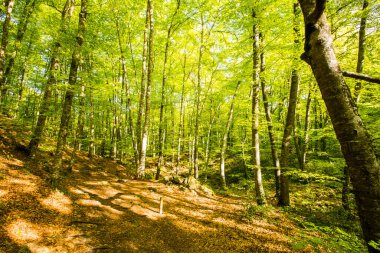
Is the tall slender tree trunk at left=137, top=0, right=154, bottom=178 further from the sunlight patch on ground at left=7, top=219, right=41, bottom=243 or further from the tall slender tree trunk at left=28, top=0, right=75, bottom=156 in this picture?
the sunlight patch on ground at left=7, top=219, right=41, bottom=243

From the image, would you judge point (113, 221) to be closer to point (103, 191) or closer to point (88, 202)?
point (88, 202)

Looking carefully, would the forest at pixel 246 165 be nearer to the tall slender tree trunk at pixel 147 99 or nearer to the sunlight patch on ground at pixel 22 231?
the sunlight patch on ground at pixel 22 231

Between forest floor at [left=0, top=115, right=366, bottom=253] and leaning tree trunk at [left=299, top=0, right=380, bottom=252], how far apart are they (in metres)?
2.05

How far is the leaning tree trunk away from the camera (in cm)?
204

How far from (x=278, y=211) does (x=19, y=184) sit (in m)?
11.3

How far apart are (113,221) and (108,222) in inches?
7.2

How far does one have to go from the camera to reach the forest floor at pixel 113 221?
559 cm

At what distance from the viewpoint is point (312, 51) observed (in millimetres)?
2215

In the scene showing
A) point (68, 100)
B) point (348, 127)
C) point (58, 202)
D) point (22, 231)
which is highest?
point (68, 100)

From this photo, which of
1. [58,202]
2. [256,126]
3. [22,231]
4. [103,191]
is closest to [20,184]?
[58,202]

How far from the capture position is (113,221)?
7.31 meters

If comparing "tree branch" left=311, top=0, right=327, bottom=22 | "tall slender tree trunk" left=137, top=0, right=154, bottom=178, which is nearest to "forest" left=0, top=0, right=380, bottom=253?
"tree branch" left=311, top=0, right=327, bottom=22

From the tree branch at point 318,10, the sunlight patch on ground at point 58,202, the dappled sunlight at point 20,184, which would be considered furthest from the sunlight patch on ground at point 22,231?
the tree branch at point 318,10

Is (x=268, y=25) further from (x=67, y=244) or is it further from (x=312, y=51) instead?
(x=67, y=244)
